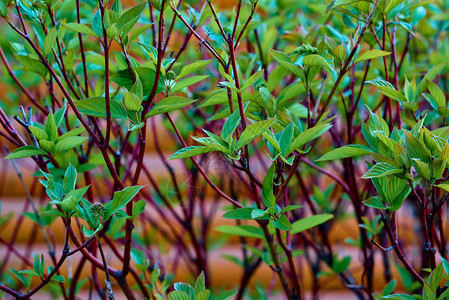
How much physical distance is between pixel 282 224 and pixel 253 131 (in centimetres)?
14

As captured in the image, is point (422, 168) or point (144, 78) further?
point (144, 78)

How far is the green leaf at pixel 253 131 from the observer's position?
56cm

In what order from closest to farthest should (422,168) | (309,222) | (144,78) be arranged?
1. (422,168)
2. (144,78)
3. (309,222)

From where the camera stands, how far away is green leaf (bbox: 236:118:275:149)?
22.1 inches

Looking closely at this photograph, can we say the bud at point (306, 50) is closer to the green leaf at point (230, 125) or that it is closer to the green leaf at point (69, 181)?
the green leaf at point (230, 125)

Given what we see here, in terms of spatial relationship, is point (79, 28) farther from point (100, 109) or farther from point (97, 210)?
point (97, 210)

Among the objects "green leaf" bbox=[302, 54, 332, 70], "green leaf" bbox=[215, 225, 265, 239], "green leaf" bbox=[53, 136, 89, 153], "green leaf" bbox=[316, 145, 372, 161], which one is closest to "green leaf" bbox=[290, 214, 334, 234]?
"green leaf" bbox=[215, 225, 265, 239]

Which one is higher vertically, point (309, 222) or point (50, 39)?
point (50, 39)

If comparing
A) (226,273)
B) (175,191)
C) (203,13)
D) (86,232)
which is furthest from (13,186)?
(86,232)

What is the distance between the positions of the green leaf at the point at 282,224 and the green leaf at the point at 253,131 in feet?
0.40

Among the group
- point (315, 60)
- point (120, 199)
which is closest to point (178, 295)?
point (120, 199)

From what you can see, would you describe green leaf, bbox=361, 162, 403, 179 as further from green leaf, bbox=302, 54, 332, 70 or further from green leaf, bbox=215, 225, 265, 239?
green leaf, bbox=215, 225, 265, 239

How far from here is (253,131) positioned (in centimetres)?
57

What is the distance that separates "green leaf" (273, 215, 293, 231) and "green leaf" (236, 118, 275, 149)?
0.40ft
